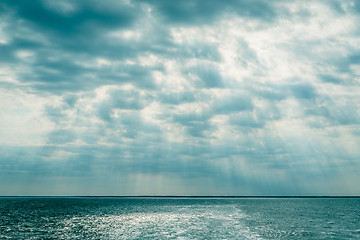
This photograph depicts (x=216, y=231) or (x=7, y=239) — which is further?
(x=216, y=231)

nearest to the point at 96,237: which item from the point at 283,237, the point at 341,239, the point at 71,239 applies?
the point at 71,239

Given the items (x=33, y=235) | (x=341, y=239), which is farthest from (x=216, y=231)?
(x=33, y=235)

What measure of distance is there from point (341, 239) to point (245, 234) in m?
12.7

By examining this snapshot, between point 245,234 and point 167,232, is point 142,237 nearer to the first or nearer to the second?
point 167,232

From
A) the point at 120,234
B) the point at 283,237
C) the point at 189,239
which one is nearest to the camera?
the point at 189,239

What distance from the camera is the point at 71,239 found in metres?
43.5

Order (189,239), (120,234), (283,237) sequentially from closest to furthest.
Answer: (189,239) < (283,237) < (120,234)

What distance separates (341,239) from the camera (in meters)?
43.1

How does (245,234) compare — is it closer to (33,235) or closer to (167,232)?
(167,232)

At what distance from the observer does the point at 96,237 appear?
149 feet

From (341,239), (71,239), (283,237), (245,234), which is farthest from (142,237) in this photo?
(341,239)

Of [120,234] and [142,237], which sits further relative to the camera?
[120,234]

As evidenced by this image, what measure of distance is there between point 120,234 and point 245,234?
728 inches

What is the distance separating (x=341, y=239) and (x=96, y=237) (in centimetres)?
3319
